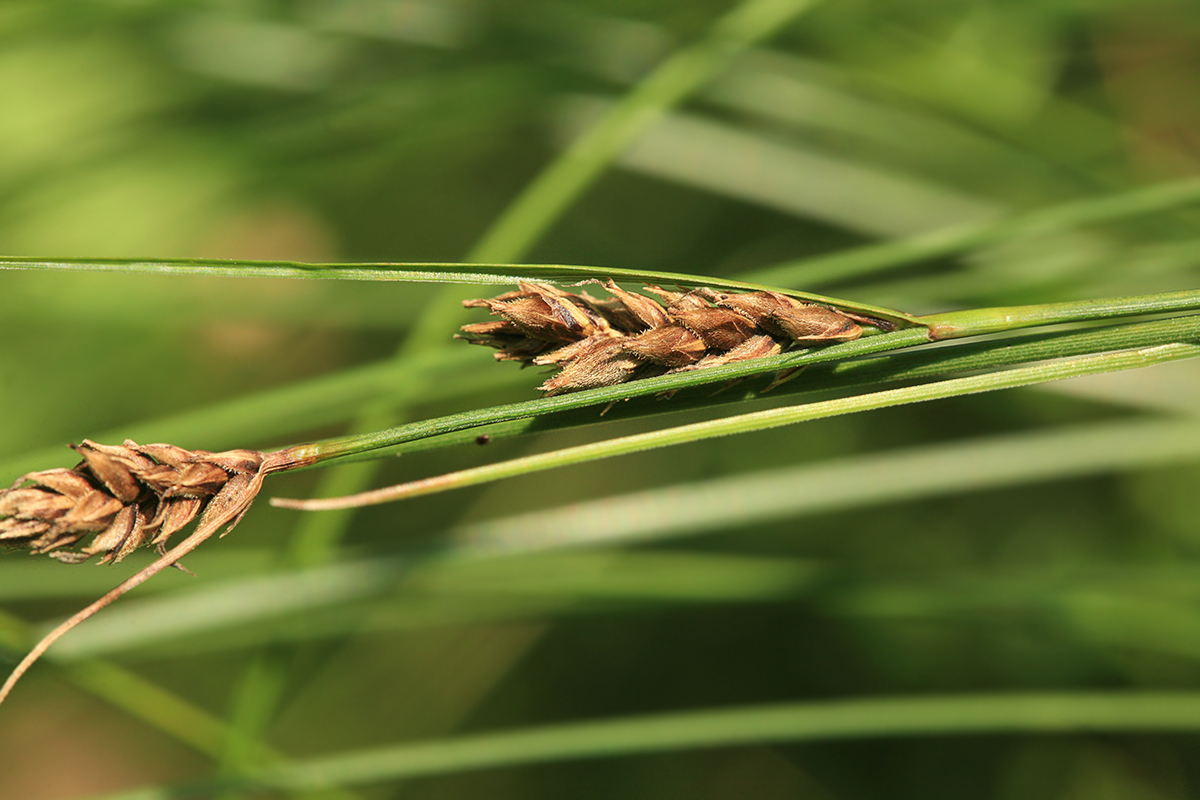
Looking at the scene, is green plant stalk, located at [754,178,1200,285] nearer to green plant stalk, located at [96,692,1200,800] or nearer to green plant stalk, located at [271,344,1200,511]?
green plant stalk, located at [271,344,1200,511]

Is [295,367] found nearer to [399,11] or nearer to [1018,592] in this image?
[399,11]

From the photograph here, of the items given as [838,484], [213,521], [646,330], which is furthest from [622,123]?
[213,521]

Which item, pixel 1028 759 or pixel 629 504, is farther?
pixel 1028 759

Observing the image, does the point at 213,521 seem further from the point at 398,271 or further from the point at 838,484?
the point at 838,484

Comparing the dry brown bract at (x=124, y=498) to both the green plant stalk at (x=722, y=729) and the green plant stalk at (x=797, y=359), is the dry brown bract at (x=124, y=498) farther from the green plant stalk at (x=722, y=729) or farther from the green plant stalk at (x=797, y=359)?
the green plant stalk at (x=722, y=729)

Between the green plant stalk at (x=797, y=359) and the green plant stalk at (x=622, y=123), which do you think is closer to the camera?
the green plant stalk at (x=797, y=359)

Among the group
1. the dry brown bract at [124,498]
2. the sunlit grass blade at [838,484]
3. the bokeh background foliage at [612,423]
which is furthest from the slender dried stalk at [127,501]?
the sunlit grass blade at [838,484]

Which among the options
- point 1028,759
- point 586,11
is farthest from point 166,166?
point 1028,759
